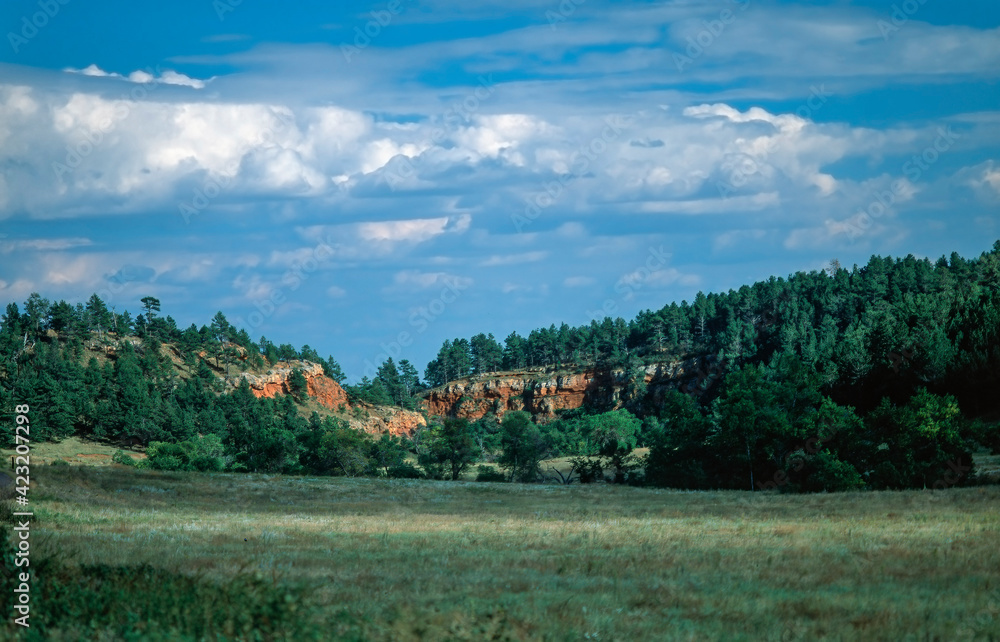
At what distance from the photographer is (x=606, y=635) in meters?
13.4

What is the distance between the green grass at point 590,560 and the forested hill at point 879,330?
43.1 metres

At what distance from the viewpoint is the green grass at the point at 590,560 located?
13.9 metres

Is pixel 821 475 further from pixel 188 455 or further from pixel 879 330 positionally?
pixel 188 455

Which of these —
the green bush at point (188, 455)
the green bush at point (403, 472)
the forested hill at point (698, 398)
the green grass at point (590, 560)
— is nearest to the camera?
the green grass at point (590, 560)

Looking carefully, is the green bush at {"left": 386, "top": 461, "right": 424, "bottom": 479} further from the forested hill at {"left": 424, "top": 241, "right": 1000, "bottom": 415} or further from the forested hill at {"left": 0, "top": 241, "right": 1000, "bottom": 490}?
the forested hill at {"left": 424, "top": 241, "right": 1000, "bottom": 415}

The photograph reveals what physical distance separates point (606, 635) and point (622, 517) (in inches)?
975

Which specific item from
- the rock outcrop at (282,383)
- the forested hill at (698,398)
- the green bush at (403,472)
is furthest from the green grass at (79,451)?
the rock outcrop at (282,383)

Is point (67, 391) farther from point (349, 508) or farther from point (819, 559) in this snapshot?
point (819, 559)

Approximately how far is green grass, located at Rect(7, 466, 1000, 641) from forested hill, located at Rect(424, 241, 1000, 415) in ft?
141

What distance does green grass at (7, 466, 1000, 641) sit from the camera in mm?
13938

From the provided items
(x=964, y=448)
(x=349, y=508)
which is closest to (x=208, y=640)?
(x=349, y=508)

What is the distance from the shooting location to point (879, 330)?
10562 centimetres

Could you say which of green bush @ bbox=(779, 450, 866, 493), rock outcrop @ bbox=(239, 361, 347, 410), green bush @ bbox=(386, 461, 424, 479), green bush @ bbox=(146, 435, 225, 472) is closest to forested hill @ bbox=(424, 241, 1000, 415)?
green bush @ bbox=(779, 450, 866, 493)

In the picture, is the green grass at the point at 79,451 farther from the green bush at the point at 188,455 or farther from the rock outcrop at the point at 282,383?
the rock outcrop at the point at 282,383
